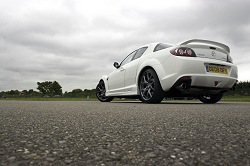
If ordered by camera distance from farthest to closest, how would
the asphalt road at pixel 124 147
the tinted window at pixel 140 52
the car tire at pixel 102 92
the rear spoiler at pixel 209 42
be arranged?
the car tire at pixel 102 92 → the tinted window at pixel 140 52 → the rear spoiler at pixel 209 42 → the asphalt road at pixel 124 147

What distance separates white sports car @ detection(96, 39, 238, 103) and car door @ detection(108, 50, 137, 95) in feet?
2.17

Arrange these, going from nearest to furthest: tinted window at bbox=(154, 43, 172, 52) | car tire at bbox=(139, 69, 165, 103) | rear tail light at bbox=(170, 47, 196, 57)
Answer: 1. rear tail light at bbox=(170, 47, 196, 57)
2. car tire at bbox=(139, 69, 165, 103)
3. tinted window at bbox=(154, 43, 172, 52)

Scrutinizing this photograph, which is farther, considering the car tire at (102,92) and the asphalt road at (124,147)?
the car tire at (102,92)

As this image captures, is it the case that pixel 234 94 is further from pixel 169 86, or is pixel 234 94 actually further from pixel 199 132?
pixel 199 132

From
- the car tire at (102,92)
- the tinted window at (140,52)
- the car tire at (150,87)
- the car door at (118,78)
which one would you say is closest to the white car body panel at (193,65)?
the car tire at (150,87)

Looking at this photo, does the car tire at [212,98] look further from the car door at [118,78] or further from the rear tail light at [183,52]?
the car door at [118,78]

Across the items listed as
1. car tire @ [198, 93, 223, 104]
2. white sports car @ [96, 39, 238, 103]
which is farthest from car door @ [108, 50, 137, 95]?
car tire @ [198, 93, 223, 104]

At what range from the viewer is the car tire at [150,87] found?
5414 millimetres

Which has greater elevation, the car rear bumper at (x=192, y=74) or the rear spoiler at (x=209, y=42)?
the rear spoiler at (x=209, y=42)

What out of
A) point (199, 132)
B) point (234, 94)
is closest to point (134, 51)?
point (199, 132)

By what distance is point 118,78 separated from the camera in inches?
287

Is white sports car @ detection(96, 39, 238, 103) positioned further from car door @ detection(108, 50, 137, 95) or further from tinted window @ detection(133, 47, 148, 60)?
car door @ detection(108, 50, 137, 95)

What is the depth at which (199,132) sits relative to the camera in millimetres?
1737

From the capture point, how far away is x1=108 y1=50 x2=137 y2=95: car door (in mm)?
7082
